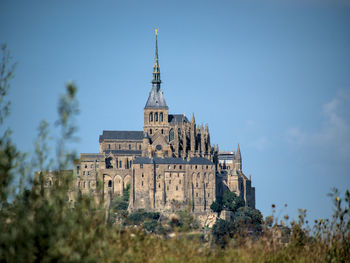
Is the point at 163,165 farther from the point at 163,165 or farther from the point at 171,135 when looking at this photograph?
→ the point at 171,135

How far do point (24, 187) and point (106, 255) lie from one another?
123 inches

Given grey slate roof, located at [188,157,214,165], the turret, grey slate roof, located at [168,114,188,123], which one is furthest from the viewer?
the turret

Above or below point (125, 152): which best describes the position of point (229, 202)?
below

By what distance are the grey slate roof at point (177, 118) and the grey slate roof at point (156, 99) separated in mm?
2348

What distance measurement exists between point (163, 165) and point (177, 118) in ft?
59.0

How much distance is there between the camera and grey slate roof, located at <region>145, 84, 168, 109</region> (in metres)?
128

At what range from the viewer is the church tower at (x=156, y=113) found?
125m

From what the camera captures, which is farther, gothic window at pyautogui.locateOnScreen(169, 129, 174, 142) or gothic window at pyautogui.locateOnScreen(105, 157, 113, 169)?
gothic window at pyautogui.locateOnScreen(169, 129, 174, 142)

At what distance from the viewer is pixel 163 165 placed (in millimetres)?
112750

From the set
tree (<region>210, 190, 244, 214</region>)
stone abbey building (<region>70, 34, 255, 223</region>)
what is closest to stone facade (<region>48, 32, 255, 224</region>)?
stone abbey building (<region>70, 34, 255, 223</region>)

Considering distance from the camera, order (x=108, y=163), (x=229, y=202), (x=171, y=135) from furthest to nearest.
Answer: (x=171, y=135)
(x=108, y=163)
(x=229, y=202)

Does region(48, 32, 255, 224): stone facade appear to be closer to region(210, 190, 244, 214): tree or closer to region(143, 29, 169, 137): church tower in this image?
region(143, 29, 169, 137): church tower

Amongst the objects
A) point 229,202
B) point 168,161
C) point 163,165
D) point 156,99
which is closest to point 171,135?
point 156,99

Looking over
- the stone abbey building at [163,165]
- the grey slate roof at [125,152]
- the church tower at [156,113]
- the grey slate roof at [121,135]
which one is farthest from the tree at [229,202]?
the grey slate roof at [121,135]
